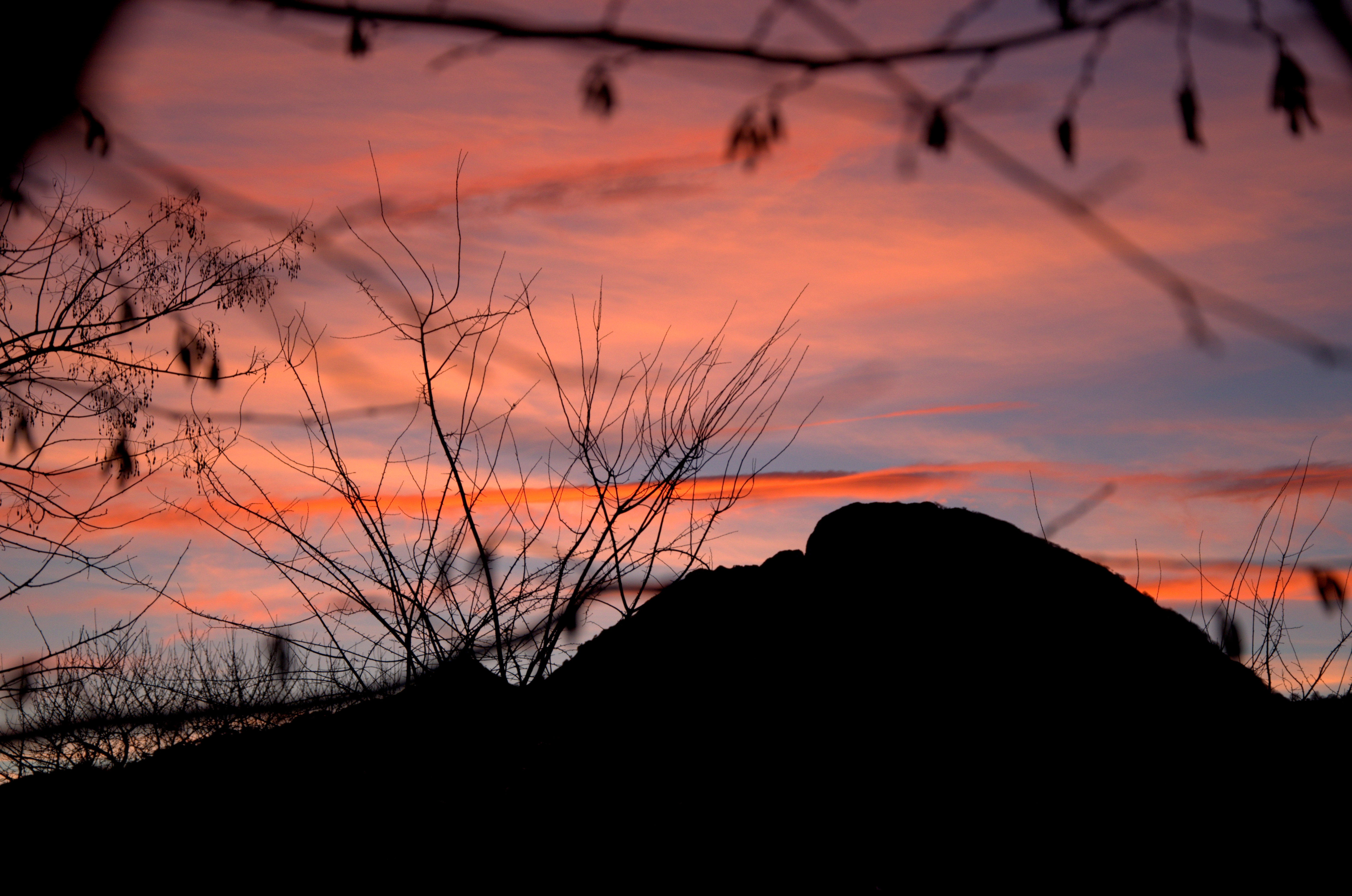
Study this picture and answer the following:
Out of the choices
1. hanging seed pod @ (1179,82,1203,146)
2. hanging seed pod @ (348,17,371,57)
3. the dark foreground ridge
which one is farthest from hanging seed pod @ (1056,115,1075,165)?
the dark foreground ridge

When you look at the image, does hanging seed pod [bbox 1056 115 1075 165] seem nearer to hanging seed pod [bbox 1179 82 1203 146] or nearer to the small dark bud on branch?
hanging seed pod [bbox 1179 82 1203 146]

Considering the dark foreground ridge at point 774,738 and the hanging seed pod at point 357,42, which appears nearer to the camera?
the hanging seed pod at point 357,42

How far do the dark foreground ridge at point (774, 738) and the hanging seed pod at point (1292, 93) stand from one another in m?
4.12

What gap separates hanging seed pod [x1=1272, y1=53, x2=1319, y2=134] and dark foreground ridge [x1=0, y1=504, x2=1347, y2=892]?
4122 millimetres

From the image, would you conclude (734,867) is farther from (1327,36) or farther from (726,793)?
(1327,36)

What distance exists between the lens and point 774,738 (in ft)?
21.6

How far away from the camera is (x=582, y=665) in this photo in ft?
27.4

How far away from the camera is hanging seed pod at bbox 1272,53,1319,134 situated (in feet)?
6.62

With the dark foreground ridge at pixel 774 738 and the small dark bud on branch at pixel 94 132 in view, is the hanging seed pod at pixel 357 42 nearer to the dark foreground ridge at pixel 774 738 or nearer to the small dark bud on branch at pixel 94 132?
the small dark bud on branch at pixel 94 132

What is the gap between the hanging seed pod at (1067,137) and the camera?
7.66 feet

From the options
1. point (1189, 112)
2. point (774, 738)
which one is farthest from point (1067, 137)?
point (774, 738)

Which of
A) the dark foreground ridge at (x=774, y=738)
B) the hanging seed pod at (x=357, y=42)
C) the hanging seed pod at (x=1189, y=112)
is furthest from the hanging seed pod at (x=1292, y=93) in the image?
the dark foreground ridge at (x=774, y=738)

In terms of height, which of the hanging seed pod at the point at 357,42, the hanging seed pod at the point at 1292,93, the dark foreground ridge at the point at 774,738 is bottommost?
the dark foreground ridge at the point at 774,738

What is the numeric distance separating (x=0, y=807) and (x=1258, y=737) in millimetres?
9204
